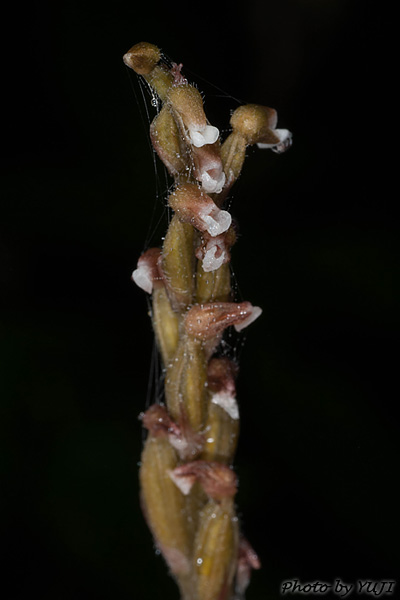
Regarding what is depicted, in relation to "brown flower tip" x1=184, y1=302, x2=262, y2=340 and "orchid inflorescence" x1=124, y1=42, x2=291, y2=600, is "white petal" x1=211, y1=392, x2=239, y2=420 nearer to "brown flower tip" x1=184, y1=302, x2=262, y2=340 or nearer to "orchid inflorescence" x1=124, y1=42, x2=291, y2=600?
"orchid inflorescence" x1=124, y1=42, x2=291, y2=600

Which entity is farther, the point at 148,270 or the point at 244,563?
the point at 244,563

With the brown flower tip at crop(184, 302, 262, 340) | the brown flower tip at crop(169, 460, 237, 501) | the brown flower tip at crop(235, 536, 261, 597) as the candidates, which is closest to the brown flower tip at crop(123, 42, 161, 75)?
the brown flower tip at crop(184, 302, 262, 340)

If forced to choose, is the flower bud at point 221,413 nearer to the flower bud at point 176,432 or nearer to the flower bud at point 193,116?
the flower bud at point 176,432

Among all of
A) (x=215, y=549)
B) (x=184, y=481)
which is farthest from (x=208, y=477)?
(x=215, y=549)

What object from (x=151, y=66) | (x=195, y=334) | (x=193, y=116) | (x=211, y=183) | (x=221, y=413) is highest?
(x=151, y=66)

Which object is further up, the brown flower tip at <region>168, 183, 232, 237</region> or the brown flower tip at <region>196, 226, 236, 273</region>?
the brown flower tip at <region>168, 183, 232, 237</region>

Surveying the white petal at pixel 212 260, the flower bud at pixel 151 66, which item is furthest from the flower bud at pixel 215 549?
the flower bud at pixel 151 66

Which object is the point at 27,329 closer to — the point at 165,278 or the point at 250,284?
the point at 250,284

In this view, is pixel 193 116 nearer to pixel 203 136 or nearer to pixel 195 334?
pixel 203 136

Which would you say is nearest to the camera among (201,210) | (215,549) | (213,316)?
(201,210)
